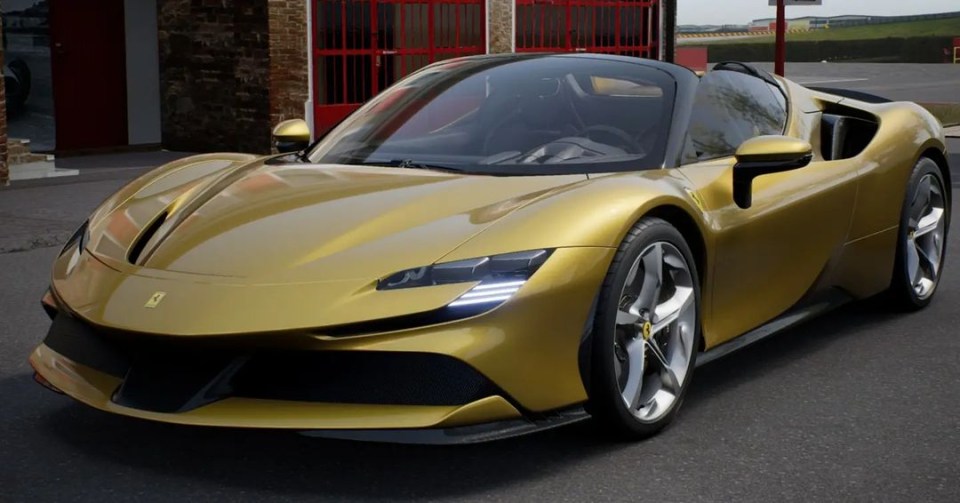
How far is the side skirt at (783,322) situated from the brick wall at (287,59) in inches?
426

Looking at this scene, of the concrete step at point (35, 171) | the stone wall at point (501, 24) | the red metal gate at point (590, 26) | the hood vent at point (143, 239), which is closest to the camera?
the hood vent at point (143, 239)

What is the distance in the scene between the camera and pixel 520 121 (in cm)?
526

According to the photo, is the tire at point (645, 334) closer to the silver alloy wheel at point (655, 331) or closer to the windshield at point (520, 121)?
the silver alloy wheel at point (655, 331)

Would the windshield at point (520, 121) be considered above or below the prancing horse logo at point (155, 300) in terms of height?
above

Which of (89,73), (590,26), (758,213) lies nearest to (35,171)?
(89,73)

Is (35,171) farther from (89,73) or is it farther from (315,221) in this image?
(315,221)

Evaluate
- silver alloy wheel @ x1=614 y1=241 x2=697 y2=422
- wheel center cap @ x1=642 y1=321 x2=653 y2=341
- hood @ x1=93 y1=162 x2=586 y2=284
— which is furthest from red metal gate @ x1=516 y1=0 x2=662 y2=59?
wheel center cap @ x1=642 y1=321 x2=653 y2=341

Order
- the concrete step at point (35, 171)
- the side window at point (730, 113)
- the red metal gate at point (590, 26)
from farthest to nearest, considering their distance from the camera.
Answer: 1. the red metal gate at point (590, 26)
2. the concrete step at point (35, 171)
3. the side window at point (730, 113)

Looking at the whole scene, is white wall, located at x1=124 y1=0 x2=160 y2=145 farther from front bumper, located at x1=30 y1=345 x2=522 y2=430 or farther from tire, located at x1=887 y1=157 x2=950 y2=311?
front bumper, located at x1=30 y1=345 x2=522 y2=430

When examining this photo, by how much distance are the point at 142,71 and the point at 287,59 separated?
6.30 ft

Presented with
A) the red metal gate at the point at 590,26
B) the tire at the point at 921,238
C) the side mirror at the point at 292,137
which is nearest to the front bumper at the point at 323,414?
the side mirror at the point at 292,137

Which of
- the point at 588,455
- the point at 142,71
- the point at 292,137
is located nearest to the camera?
the point at 588,455

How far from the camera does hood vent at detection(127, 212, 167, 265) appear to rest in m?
4.46

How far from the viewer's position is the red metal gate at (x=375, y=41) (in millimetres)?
17109
